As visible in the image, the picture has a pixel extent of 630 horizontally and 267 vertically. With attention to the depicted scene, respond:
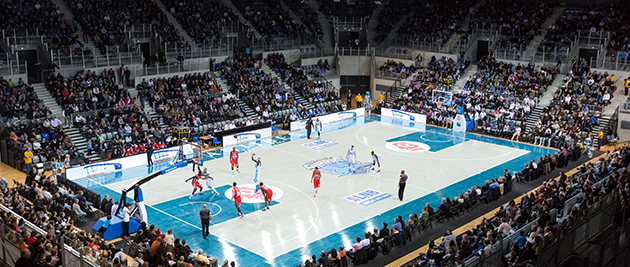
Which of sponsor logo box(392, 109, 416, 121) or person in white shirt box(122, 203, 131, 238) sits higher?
sponsor logo box(392, 109, 416, 121)

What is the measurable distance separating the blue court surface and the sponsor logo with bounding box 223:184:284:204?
42 millimetres

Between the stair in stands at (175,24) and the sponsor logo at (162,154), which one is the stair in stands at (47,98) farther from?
the stair in stands at (175,24)

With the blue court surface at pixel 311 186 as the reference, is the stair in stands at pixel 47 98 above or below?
above

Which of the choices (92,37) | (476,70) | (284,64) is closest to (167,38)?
(92,37)

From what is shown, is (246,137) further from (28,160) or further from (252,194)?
(28,160)

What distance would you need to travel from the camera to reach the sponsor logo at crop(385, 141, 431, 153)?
3569 centimetres

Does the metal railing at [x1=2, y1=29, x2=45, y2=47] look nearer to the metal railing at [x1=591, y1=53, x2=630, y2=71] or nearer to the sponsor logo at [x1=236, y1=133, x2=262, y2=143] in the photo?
the sponsor logo at [x1=236, y1=133, x2=262, y2=143]

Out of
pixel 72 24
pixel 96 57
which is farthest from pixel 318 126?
pixel 72 24

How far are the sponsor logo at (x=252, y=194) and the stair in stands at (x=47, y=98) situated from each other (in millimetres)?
14160

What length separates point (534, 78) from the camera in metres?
44.4

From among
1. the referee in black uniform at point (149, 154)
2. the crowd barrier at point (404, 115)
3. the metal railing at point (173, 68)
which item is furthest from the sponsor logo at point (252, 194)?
the crowd barrier at point (404, 115)

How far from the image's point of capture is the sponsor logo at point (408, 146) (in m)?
35.7

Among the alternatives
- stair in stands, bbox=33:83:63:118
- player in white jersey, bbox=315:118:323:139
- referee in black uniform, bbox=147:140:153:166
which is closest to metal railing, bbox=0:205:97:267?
referee in black uniform, bbox=147:140:153:166

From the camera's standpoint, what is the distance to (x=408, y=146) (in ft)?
120
